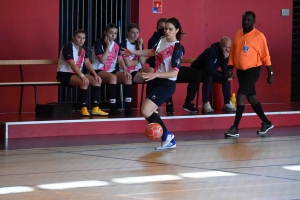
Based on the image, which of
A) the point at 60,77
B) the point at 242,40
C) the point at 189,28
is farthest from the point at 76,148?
the point at 189,28

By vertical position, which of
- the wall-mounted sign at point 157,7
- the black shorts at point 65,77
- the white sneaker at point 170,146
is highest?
the wall-mounted sign at point 157,7

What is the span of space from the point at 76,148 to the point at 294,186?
3304 millimetres

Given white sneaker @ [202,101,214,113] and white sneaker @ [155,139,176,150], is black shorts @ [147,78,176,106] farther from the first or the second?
white sneaker @ [202,101,214,113]

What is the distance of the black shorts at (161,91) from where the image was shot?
28.3 ft

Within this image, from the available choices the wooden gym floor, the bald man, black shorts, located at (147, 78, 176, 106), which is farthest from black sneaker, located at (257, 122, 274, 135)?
black shorts, located at (147, 78, 176, 106)

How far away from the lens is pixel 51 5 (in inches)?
472

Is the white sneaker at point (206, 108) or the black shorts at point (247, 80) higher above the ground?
the black shorts at point (247, 80)

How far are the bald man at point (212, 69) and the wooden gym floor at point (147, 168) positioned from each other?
1.48 meters

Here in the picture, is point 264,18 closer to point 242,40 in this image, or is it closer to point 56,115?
point 242,40

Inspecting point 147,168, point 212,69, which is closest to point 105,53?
point 212,69

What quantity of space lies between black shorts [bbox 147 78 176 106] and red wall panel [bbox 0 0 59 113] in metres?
3.85

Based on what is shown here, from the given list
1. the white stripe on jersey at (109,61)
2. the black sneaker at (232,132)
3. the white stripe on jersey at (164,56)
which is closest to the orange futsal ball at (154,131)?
the white stripe on jersey at (164,56)

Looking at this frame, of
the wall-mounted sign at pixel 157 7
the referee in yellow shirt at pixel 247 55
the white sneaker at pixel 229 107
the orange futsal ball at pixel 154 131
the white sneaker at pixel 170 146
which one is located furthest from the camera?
the wall-mounted sign at pixel 157 7

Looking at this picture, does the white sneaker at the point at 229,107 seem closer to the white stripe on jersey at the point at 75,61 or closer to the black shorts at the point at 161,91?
the white stripe on jersey at the point at 75,61
